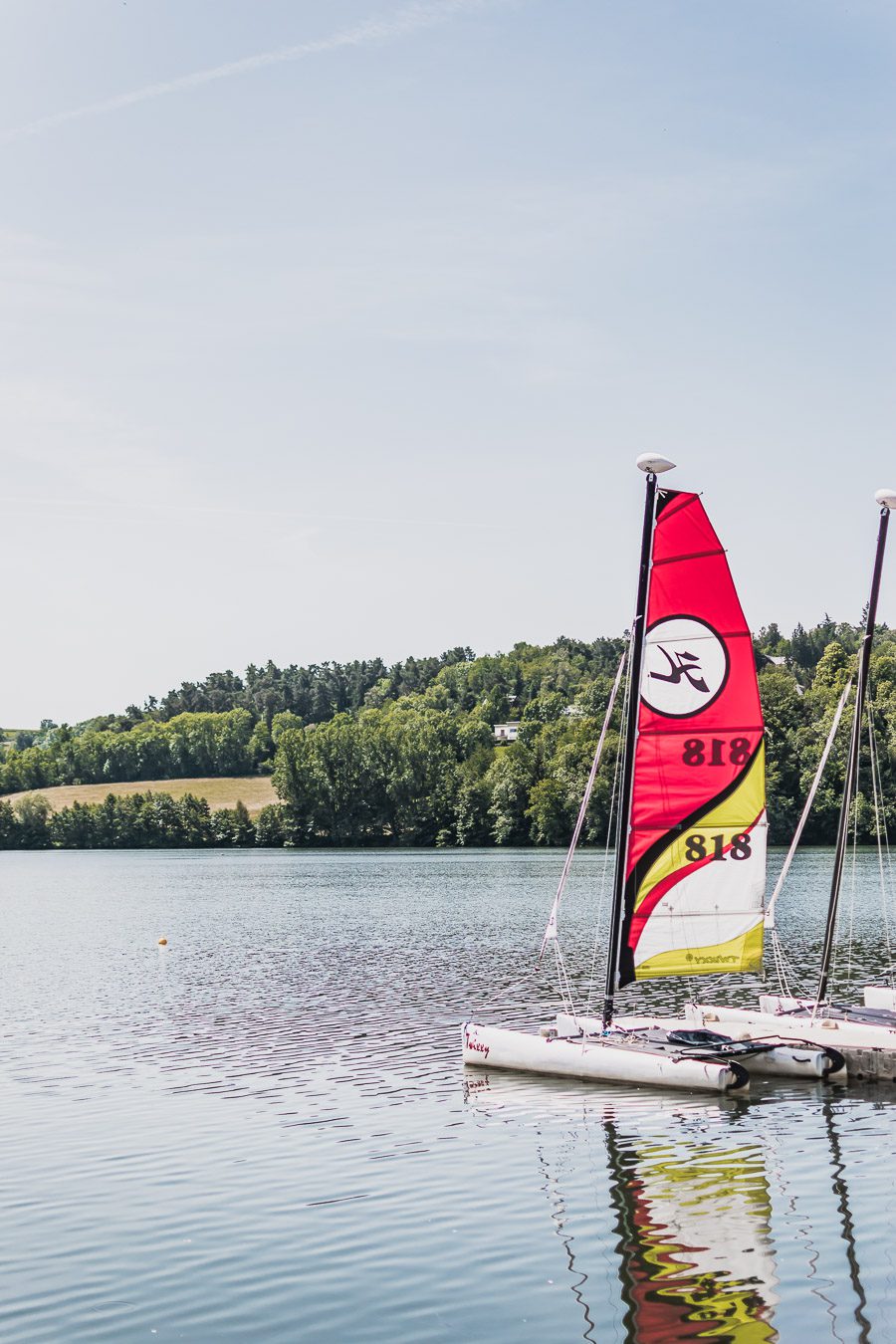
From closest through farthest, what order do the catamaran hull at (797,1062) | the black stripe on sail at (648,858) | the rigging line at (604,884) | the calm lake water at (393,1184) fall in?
the calm lake water at (393,1184) → the catamaran hull at (797,1062) → the black stripe on sail at (648,858) → the rigging line at (604,884)

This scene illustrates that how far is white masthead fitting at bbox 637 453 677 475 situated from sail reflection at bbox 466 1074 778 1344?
13744mm

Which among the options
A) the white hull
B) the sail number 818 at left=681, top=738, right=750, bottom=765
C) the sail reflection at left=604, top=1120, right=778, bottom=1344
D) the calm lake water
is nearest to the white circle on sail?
the sail number 818 at left=681, top=738, right=750, bottom=765

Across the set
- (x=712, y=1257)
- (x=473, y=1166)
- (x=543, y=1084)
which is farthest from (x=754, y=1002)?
(x=712, y=1257)

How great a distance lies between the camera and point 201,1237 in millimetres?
21125

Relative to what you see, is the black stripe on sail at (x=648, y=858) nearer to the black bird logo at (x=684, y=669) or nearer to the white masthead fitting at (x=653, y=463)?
the black bird logo at (x=684, y=669)

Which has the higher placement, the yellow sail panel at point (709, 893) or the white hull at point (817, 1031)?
the yellow sail panel at point (709, 893)

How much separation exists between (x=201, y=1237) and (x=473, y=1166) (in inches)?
227

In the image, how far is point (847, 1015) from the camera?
3500 centimetres

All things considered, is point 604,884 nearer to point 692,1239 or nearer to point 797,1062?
point 797,1062

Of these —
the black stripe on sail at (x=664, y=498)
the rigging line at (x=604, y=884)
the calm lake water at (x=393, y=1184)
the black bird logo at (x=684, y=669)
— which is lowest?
the calm lake water at (x=393, y=1184)

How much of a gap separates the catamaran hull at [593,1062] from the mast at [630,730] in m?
1.39

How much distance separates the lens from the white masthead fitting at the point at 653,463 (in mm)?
31250

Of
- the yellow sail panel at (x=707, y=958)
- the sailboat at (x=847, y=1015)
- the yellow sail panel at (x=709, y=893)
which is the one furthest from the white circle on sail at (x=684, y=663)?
the yellow sail panel at (x=707, y=958)

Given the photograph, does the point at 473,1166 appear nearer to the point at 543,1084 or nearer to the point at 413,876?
the point at 543,1084
